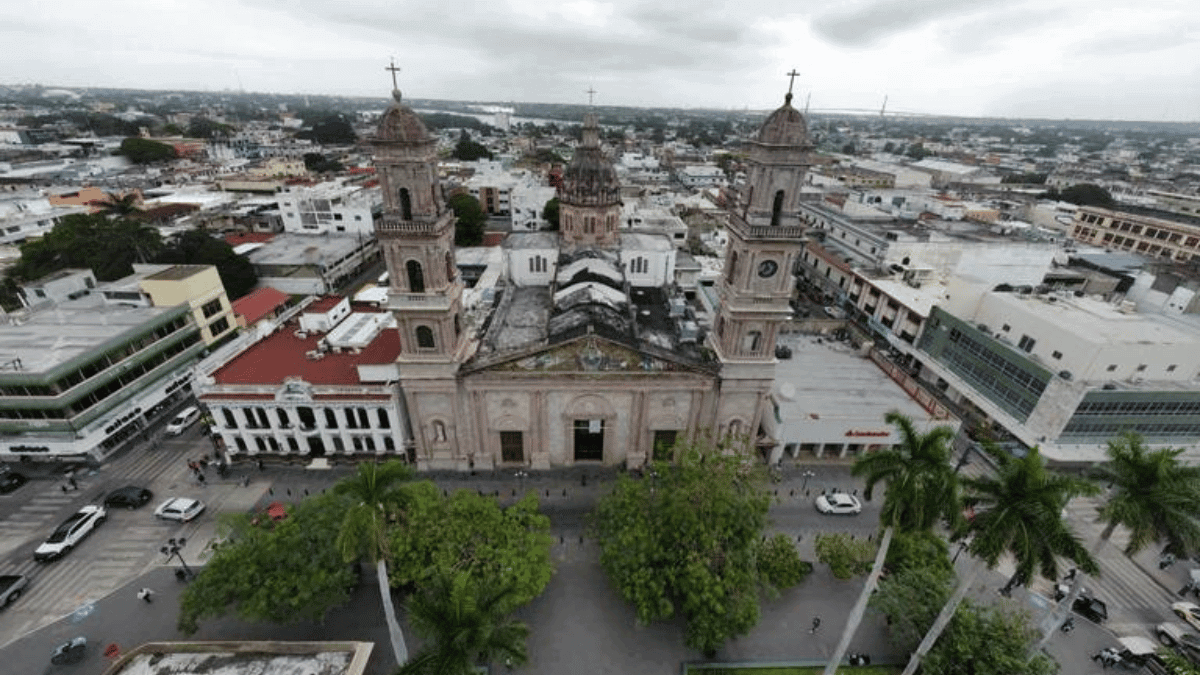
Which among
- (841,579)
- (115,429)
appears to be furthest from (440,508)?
(115,429)

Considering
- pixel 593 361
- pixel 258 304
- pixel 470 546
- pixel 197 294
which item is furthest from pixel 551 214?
pixel 470 546

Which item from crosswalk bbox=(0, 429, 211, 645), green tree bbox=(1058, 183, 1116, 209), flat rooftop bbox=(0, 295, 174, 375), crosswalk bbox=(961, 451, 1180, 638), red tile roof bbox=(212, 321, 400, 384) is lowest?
crosswalk bbox=(0, 429, 211, 645)

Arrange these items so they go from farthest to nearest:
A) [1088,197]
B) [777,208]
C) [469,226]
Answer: [1088,197], [469,226], [777,208]

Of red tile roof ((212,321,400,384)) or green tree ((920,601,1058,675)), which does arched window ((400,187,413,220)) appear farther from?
green tree ((920,601,1058,675))

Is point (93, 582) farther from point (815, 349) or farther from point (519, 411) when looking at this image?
point (815, 349)

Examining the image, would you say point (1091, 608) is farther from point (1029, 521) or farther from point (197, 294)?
point (197, 294)

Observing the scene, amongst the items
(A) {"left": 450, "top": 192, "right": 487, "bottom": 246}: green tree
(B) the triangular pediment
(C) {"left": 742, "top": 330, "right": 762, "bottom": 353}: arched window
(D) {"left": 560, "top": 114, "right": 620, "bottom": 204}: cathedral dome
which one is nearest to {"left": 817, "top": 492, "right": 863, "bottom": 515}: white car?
(C) {"left": 742, "top": 330, "right": 762, "bottom": 353}: arched window
